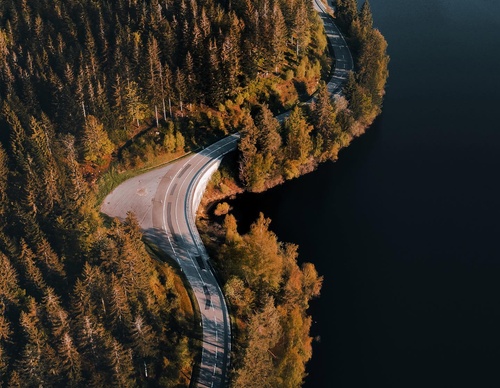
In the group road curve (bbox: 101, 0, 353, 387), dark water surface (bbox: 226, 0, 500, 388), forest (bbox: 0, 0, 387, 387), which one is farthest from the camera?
dark water surface (bbox: 226, 0, 500, 388)

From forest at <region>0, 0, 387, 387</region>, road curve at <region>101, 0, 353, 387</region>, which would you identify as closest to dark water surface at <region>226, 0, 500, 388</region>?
forest at <region>0, 0, 387, 387</region>

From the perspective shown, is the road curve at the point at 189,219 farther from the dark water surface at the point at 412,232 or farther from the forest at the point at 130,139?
the dark water surface at the point at 412,232

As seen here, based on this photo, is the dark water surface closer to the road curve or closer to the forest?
the forest

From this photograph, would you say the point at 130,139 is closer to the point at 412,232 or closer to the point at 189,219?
the point at 189,219

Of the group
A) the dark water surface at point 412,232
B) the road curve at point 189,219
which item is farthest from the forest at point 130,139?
the dark water surface at point 412,232

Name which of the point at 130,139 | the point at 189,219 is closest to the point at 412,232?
the point at 189,219

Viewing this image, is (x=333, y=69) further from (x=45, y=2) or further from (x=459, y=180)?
(x=45, y=2)

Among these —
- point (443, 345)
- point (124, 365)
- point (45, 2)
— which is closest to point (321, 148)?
point (443, 345)
